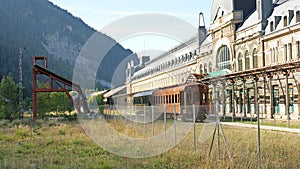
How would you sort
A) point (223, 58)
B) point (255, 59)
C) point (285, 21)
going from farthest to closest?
1. point (223, 58)
2. point (255, 59)
3. point (285, 21)

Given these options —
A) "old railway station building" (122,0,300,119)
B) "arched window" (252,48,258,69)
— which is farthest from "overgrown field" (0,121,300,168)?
"arched window" (252,48,258,69)

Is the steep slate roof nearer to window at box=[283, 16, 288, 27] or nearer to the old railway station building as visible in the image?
the old railway station building

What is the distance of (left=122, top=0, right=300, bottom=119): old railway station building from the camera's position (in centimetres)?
3372

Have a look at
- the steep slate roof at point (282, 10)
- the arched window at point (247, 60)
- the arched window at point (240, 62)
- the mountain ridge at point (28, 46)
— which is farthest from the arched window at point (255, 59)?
the mountain ridge at point (28, 46)

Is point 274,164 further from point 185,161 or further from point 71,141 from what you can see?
point 71,141

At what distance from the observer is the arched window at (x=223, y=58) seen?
4838 cm

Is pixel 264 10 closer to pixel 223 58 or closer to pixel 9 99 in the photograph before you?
pixel 223 58

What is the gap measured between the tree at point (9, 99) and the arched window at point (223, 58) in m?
22.6

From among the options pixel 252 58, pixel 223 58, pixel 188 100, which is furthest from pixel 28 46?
pixel 188 100

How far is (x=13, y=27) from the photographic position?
163m

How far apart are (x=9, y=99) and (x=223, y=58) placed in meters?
23.9

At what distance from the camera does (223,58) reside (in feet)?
164

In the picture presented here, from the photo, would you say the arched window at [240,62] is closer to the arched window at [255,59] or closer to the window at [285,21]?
the arched window at [255,59]

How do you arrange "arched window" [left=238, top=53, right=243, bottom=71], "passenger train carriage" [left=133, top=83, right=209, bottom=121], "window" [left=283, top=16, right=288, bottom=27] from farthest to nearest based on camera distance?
"arched window" [left=238, top=53, right=243, bottom=71] → "window" [left=283, top=16, right=288, bottom=27] → "passenger train carriage" [left=133, top=83, right=209, bottom=121]
